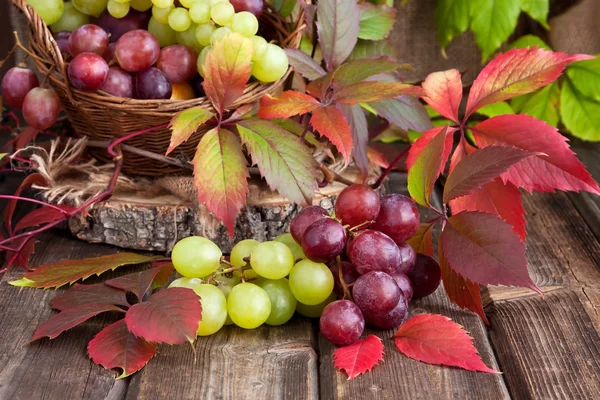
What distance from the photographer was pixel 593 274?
955 millimetres

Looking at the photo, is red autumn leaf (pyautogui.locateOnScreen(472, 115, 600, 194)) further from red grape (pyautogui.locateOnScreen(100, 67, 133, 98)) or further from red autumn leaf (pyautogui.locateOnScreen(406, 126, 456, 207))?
red grape (pyautogui.locateOnScreen(100, 67, 133, 98))

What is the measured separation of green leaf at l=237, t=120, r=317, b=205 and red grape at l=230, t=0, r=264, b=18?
20 centimetres

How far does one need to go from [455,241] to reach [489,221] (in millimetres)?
44

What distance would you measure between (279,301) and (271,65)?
0.31 meters

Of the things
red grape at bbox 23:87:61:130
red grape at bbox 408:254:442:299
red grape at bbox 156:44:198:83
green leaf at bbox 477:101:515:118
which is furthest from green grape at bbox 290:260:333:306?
green leaf at bbox 477:101:515:118

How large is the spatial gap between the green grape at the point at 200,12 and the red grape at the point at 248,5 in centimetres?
5

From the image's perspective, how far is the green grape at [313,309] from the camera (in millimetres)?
832

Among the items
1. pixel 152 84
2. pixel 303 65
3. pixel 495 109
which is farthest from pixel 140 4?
pixel 495 109

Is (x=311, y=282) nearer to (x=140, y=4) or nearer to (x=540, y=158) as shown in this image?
(x=540, y=158)

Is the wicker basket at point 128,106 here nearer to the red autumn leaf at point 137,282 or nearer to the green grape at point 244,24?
the green grape at point 244,24

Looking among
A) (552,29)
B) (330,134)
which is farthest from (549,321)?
(552,29)

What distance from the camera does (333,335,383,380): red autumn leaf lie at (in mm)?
715

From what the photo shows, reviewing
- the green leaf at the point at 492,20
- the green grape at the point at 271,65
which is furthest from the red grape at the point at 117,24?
the green leaf at the point at 492,20

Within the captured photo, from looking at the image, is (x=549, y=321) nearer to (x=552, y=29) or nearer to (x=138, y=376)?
(x=138, y=376)
